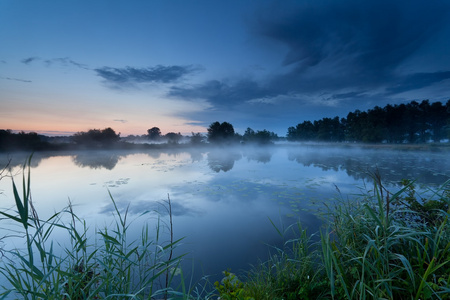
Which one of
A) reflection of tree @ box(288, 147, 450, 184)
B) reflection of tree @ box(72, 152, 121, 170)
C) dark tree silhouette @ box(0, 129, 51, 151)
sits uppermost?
dark tree silhouette @ box(0, 129, 51, 151)

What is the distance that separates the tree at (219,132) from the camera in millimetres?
52500

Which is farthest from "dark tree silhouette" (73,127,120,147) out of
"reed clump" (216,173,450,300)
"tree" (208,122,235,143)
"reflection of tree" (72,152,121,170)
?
"reed clump" (216,173,450,300)

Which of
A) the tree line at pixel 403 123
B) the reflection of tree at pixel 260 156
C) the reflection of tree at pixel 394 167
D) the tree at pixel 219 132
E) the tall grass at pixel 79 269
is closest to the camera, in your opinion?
the tall grass at pixel 79 269

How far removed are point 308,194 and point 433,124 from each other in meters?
54.3

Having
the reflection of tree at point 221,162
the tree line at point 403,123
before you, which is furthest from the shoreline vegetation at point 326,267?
the tree line at point 403,123

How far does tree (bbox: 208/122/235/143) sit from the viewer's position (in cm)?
5250

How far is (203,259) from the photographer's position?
3.34 meters

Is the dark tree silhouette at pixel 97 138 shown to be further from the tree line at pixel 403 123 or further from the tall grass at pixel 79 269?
the tree line at pixel 403 123

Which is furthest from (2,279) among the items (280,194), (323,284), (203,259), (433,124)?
(433,124)

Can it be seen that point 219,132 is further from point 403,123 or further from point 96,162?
point 403,123

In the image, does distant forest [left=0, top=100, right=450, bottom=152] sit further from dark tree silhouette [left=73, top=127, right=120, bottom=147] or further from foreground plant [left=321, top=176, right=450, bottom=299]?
foreground plant [left=321, top=176, right=450, bottom=299]

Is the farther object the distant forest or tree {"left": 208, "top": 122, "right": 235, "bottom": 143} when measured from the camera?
tree {"left": 208, "top": 122, "right": 235, "bottom": 143}

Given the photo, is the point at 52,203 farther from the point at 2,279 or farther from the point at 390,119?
the point at 390,119

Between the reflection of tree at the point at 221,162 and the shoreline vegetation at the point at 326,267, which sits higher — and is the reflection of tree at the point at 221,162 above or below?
below
